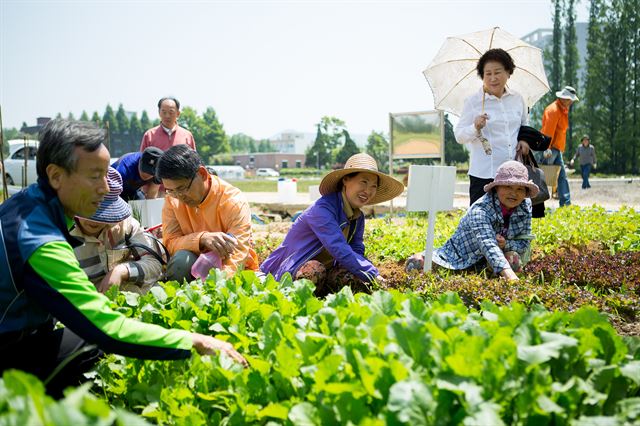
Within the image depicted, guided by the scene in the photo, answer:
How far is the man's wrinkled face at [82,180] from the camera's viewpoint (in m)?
2.03

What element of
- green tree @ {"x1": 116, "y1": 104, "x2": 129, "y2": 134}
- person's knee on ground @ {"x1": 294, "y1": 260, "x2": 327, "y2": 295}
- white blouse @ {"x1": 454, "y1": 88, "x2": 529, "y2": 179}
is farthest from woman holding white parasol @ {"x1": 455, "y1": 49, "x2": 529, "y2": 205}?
green tree @ {"x1": 116, "y1": 104, "x2": 129, "y2": 134}

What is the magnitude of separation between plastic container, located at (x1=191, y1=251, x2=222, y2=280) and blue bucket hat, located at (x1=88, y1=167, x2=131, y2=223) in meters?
0.68

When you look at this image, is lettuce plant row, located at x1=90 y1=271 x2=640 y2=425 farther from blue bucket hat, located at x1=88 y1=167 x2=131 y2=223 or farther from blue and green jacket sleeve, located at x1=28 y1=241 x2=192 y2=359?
blue bucket hat, located at x1=88 y1=167 x2=131 y2=223

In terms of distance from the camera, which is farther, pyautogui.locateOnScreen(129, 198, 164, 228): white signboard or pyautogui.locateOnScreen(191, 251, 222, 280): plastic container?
pyautogui.locateOnScreen(129, 198, 164, 228): white signboard

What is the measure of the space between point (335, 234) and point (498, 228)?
4.71ft

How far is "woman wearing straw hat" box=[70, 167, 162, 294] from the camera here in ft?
10.7

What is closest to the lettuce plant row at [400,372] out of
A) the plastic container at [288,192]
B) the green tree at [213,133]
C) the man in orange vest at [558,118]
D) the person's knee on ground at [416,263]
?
the person's knee on ground at [416,263]

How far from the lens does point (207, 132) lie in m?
90.5

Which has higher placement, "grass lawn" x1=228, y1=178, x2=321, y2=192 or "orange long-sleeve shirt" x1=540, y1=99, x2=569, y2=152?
"orange long-sleeve shirt" x1=540, y1=99, x2=569, y2=152

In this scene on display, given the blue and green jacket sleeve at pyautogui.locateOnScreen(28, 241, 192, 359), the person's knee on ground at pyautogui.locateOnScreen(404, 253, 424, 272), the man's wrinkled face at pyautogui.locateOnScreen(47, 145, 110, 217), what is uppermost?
the man's wrinkled face at pyautogui.locateOnScreen(47, 145, 110, 217)

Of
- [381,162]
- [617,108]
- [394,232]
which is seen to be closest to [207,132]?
[381,162]

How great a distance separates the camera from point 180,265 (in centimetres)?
396

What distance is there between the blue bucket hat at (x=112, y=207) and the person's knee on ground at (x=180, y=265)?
0.72 m

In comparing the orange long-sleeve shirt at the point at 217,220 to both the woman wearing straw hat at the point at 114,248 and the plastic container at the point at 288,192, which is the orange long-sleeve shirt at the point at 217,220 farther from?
the plastic container at the point at 288,192
